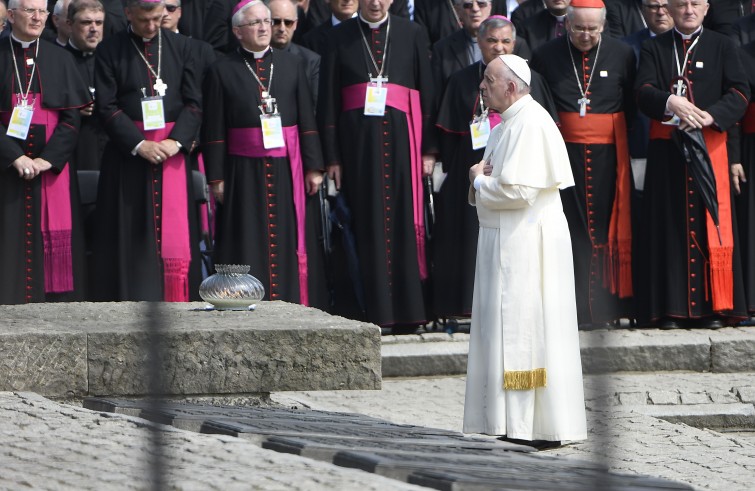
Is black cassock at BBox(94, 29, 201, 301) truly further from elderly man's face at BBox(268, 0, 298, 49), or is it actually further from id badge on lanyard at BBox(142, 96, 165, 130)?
elderly man's face at BBox(268, 0, 298, 49)

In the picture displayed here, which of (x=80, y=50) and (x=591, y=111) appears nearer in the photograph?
(x=591, y=111)

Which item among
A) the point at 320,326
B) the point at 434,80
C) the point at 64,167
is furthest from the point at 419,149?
the point at 320,326

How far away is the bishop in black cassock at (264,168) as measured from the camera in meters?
11.1

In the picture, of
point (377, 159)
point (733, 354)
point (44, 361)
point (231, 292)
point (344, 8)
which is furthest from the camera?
point (344, 8)

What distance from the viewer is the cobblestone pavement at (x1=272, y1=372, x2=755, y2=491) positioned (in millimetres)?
7164

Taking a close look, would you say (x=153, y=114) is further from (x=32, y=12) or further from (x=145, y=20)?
(x=32, y=12)

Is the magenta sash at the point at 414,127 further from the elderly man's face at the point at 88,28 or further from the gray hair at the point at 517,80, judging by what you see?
the gray hair at the point at 517,80

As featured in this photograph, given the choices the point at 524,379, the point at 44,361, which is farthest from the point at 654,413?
the point at 44,361

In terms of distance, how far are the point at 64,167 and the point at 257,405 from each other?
441 centimetres

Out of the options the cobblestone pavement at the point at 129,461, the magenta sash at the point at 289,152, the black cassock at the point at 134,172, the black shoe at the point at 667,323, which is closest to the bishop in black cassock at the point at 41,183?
the black cassock at the point at 134,172

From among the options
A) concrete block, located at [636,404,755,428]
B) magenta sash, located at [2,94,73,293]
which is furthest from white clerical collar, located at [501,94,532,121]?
magenta sash, located at [2,94,73,293]

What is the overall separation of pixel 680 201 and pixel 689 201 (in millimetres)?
61

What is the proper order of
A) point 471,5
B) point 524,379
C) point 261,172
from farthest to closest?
1. point 471,5
2. point 261,172
3. point 524,379

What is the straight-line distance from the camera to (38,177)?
1074 centimetres
